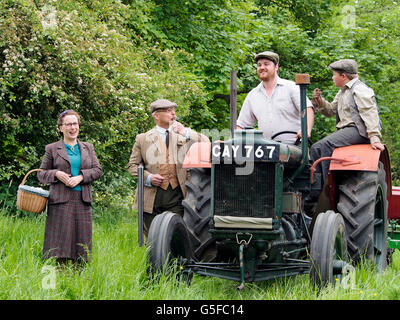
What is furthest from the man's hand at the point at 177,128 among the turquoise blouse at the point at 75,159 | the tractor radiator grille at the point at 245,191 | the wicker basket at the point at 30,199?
the tractor radiator grille at the point at 245,191

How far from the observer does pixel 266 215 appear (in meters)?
4.89

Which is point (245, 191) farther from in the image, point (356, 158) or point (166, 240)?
point (356, 158)

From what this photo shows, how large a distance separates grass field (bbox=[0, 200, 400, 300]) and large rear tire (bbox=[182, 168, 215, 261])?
0.29 meters

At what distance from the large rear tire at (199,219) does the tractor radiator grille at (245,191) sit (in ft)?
2.00

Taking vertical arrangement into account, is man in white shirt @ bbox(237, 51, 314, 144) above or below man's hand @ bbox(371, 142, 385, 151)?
above

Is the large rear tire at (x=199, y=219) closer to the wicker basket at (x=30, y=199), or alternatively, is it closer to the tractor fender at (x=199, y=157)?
the tractor fender at (x=199, y=157)

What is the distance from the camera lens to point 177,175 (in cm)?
673

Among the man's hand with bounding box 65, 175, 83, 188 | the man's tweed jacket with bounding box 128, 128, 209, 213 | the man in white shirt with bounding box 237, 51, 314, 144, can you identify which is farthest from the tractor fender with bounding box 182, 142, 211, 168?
the man's hand with bounding box 65, 175, 83, 188

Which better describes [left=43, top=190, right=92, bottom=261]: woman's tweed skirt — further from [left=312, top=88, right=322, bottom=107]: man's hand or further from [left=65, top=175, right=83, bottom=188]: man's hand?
[left=312, top=88, right=322, bottom=107]: man's hand

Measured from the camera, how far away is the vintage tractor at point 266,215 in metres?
4.88

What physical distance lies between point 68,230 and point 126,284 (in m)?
1.38

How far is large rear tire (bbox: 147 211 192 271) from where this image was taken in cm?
498

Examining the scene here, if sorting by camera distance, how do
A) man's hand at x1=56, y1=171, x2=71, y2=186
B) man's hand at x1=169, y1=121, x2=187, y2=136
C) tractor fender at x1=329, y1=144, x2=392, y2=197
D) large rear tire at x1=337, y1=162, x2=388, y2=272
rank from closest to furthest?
large rear tire at x1=337, y1=162, x2=388, y2=272
tractor fender at x1=329, y1=144, x2=392, y2=197
man's hand at x1=56, y1=171, x2=71, y2=186
man's hand at x1=169, y1=121, x2=187, y2=136
